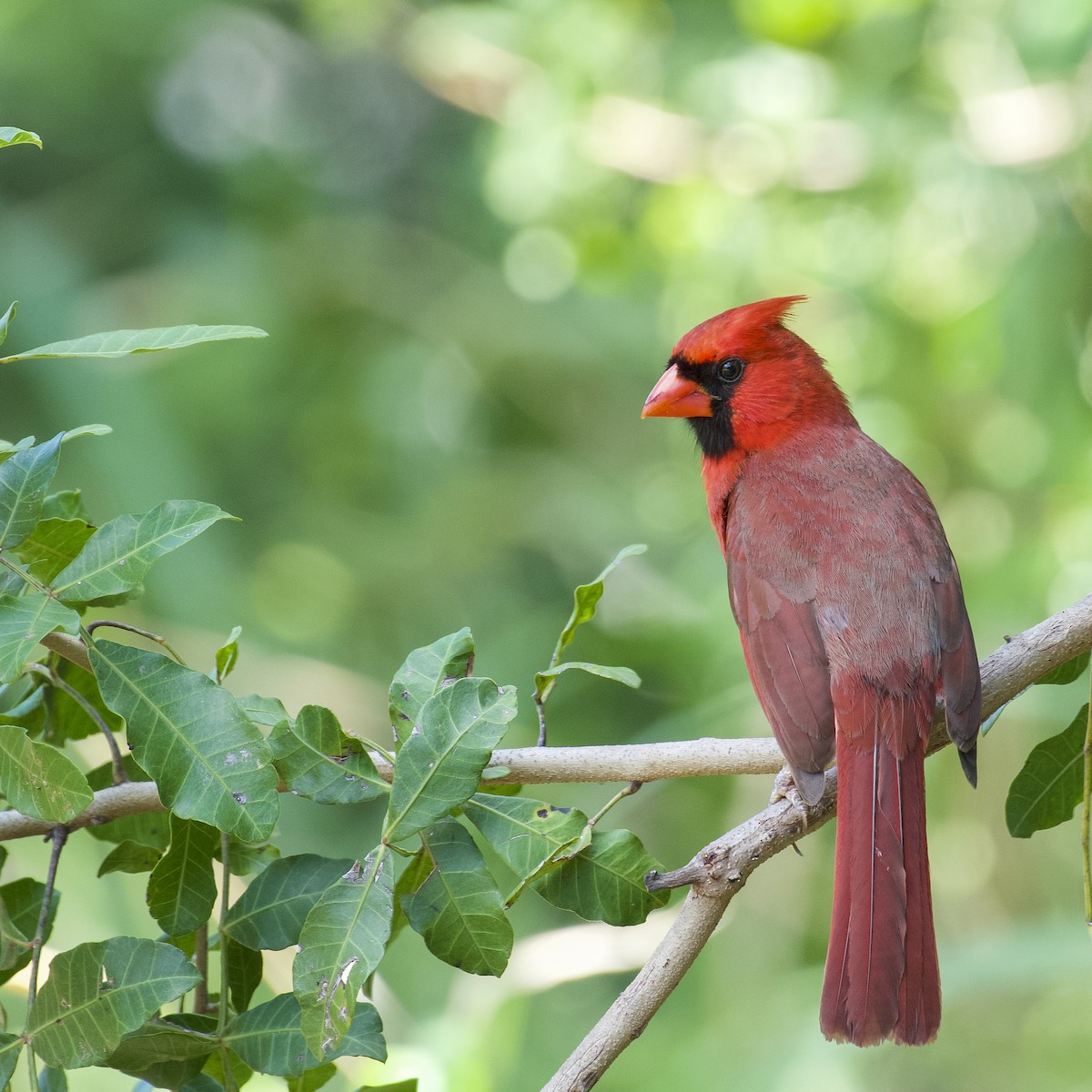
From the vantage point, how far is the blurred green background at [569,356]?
9.97 ft

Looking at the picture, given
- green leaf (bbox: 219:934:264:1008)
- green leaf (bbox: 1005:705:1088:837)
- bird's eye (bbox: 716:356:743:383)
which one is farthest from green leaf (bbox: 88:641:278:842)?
bird's eye (bbox: 716:356:743:383)

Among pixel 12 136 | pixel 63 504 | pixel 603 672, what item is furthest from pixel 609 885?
pixel 12 136

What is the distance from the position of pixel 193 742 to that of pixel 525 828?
0.33 metres

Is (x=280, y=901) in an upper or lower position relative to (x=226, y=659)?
lower

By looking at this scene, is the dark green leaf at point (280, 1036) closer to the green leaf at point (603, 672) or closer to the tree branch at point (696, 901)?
the tree branch at point (696, 901)

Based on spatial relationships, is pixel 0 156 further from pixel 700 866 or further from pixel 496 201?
pixel 700 866

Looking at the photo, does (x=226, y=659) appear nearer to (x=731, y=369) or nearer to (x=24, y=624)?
(x=24, y=624)

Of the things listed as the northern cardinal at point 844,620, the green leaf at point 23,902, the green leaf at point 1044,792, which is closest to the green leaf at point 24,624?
the green leaf at point 23,902

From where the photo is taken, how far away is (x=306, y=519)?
437 centimetres

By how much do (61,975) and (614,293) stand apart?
301 cm

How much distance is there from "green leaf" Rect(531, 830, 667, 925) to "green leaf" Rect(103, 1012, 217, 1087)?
0.33 metres

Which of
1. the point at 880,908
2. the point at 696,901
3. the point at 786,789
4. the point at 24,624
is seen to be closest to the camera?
the point at 24,624

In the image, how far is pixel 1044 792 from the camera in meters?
1.60

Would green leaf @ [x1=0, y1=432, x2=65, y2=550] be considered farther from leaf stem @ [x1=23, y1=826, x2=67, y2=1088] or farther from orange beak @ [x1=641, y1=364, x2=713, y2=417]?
orange beak @ [x1=641, y1=364, x2=713, y2=417]
